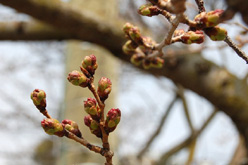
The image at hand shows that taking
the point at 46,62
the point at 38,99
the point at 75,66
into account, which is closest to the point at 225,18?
the point at 38,99

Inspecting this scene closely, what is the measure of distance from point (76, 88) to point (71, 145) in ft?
1.36

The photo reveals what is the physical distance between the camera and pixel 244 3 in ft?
0.99

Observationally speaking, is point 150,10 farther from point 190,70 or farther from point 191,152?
point 191,152

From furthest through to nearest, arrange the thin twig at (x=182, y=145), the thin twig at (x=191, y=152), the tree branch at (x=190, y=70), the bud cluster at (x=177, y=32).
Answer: the thin twig at (x=182, y=145) → the thin twig at (x=191, y=152) → the tree branch at (x=190, y=70) → the bud cluster at (x=177, y=32)

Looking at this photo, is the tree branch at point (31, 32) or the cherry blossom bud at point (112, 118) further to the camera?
the tree branch at point (31, 32)

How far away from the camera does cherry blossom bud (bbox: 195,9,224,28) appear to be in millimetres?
432

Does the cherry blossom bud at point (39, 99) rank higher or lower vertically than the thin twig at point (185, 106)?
higher

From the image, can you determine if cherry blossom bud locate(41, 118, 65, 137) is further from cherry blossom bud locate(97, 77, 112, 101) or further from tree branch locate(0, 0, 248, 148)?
tree branch locate(0, 0, 248, 148)

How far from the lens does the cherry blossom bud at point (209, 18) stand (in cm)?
43

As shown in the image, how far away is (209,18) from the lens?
436mm

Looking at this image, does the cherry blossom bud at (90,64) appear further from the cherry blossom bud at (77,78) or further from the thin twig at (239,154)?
the thin twig at (239,154)

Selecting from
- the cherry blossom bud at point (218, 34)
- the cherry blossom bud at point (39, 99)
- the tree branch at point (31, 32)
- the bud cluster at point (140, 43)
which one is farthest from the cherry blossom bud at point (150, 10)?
the tree branch at point (31, 32)

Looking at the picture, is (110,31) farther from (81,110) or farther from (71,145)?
(71,145)

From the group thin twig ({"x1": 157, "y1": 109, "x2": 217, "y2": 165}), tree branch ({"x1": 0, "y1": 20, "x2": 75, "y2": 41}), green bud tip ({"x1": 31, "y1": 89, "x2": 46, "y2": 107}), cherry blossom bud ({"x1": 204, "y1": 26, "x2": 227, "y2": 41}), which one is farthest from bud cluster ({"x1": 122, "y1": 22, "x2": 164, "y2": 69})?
thin twig ({"x1": 157, "y1": 109, "x2": 217, "y2": 165})
